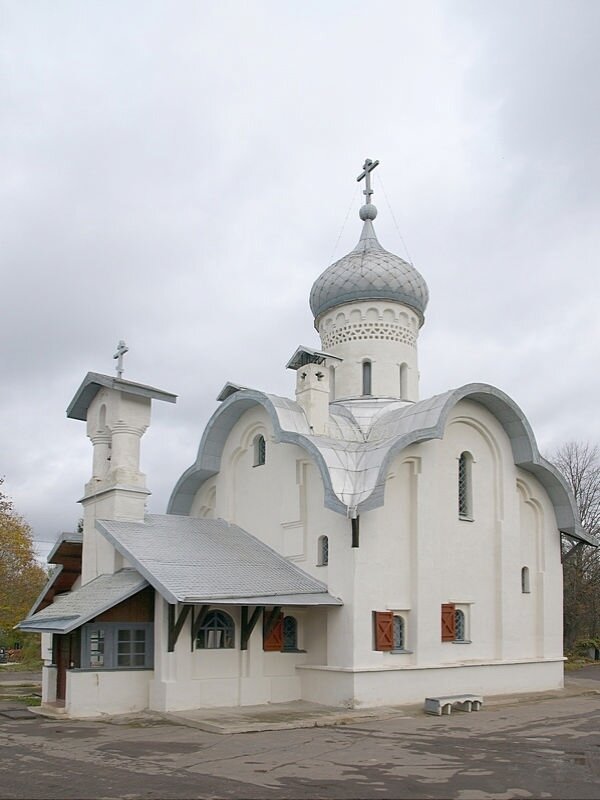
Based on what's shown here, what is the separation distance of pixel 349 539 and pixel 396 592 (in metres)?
1.51

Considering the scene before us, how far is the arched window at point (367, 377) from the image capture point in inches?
823

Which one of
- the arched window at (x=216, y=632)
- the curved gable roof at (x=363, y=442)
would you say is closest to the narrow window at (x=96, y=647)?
the arched window at (x=216, y=632)

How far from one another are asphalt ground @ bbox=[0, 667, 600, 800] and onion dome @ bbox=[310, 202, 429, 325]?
1021 cm

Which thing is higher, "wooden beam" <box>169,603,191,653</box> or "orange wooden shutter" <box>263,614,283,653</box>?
"wooden beam" <box>169,603,191,653</box>

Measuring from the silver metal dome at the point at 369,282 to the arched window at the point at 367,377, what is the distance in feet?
5.35

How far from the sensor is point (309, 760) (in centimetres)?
1053

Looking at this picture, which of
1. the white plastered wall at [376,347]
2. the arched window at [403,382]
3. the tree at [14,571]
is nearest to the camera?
the white plastered wall at [376,347]

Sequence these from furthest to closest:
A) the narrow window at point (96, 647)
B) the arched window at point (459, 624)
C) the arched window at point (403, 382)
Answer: the arched window at point (403, 382) → the arched window at point (459, 624) → the narrow window at point (96, 647)

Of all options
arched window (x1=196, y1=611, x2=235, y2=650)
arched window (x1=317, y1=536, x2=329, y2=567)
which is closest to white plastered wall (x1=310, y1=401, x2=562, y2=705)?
arched window (x1=317, y1=536, x2=329, y2=567)

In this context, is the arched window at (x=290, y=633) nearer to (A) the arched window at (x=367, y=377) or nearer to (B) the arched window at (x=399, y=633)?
(B) the arched window at (x=399, y=633)

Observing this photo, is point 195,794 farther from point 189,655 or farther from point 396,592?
point 396,592

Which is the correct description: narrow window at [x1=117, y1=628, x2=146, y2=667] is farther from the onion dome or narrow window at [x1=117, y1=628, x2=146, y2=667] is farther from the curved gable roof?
the onion dome

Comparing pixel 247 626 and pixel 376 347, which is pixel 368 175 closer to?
pixel 376 347

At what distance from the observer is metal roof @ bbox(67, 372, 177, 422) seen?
16984mm
